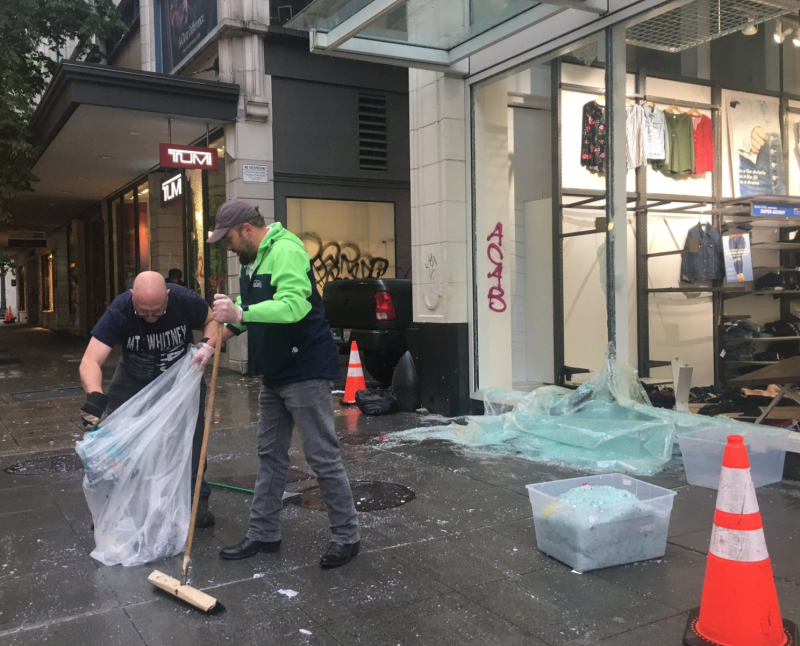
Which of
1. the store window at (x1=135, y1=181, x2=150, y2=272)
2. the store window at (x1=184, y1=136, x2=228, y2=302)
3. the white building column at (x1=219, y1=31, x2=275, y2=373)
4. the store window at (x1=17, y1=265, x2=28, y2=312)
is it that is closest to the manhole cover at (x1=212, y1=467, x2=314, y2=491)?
the white building column at (x1=219, y1=31, x2=275, y2=373)

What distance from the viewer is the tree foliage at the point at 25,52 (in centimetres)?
1391

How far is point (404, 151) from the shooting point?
44.7 feet

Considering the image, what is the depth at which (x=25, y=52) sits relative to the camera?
15.2 m

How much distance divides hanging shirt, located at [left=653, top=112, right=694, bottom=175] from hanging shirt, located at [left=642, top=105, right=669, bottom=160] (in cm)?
12

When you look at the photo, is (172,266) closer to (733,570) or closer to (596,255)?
(596,255)

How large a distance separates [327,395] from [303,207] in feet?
30.0

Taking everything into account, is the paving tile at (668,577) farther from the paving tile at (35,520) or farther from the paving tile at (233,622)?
the paving tile at (35,520)

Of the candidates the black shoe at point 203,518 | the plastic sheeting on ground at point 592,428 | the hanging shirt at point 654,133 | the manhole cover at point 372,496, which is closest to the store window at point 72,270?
the hanging shirt at point 654,133

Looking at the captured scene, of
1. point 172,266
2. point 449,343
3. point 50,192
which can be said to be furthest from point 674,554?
point 50,192

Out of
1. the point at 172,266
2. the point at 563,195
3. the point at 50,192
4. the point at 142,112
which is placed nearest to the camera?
the point at 563,195

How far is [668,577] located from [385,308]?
18.9ft

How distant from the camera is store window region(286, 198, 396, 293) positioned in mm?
12727

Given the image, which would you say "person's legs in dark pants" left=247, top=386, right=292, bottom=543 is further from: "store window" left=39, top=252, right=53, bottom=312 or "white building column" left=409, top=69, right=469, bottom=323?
"store window" left=39, top=252, right=53, bottom=312

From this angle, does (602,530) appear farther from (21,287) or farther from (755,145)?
(21,287)
